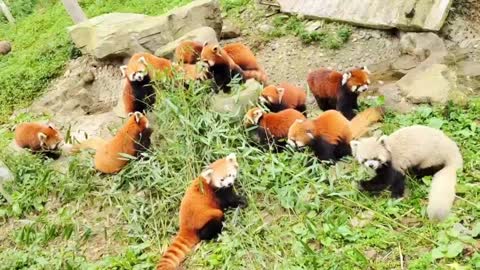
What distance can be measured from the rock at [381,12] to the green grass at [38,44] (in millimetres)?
1930

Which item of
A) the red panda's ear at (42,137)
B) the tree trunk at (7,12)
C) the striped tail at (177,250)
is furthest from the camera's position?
the tree trunk at (7,12)

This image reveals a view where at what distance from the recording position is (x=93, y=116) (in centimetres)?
569

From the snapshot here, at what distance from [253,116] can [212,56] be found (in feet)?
2.43

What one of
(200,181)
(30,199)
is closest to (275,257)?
(200,181)

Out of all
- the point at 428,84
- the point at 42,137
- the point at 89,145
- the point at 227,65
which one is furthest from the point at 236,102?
the point at 42,137

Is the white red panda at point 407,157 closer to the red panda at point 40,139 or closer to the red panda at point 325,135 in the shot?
the red panda at point 325,135

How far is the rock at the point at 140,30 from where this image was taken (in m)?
6.16

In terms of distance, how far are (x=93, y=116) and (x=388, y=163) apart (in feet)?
10.2

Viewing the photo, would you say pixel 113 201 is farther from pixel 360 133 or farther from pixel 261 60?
pixel 261 60

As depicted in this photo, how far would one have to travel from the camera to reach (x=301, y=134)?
3928 mm

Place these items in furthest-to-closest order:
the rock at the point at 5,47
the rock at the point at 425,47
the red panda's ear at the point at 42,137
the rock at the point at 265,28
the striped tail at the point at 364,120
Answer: the rock at the point at 5,47, the rock at the point at 265,28, the rock at the point at 425,47, the red panda's ear at the point at 42,137, the striped tail at the point at 364,120

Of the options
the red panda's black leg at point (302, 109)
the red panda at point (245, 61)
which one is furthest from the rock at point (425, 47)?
the red panda at point (245, 61)

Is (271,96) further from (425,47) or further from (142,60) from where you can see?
(425,47)

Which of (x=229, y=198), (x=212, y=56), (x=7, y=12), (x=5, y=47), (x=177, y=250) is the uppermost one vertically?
(x=212, y=56)
